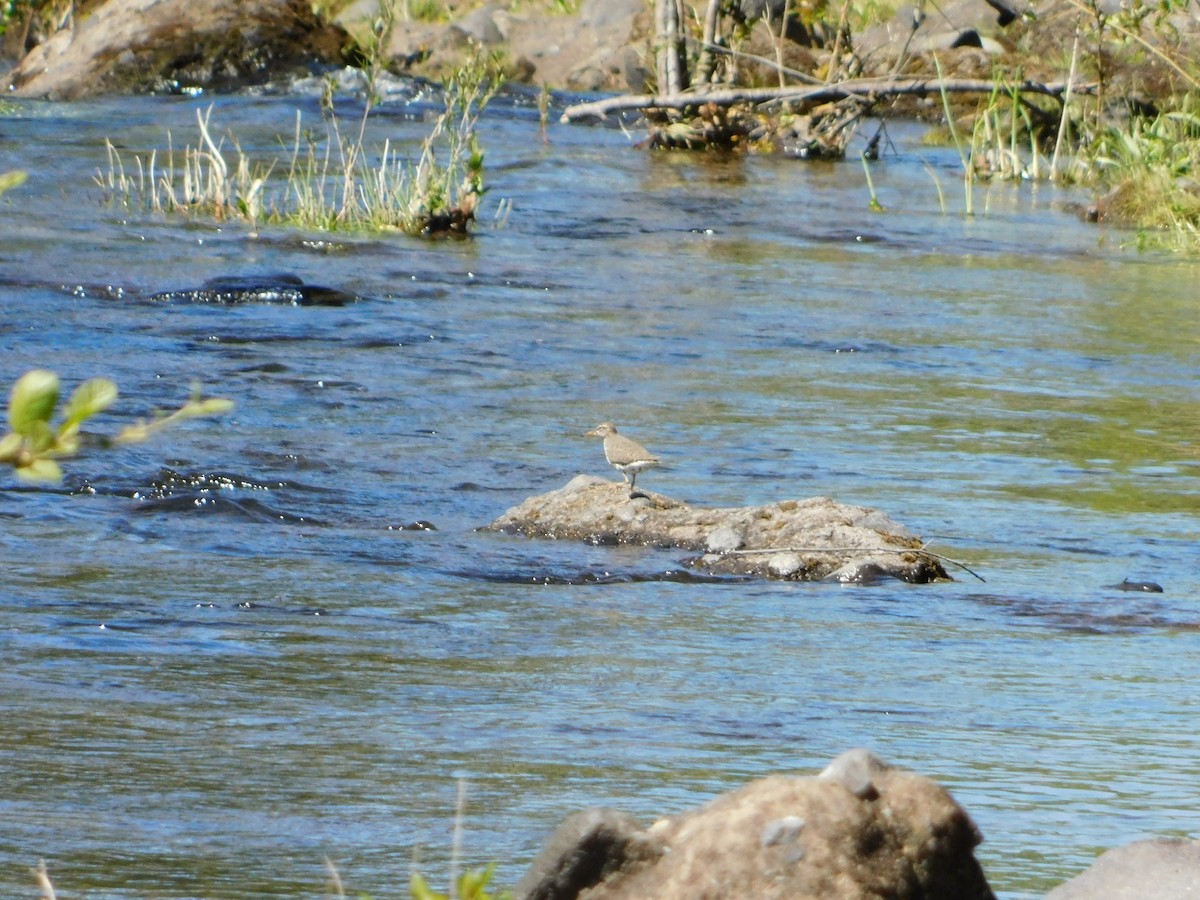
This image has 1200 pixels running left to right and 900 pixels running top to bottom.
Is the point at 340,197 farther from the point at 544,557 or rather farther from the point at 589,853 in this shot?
the point at 589,853

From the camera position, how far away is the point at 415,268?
1452 cm

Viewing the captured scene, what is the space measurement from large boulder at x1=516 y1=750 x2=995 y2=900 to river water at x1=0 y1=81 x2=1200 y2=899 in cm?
66

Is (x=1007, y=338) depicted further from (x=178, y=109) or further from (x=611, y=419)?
(x=178, y=109)

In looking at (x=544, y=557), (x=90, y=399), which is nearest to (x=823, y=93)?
(x=544, y=557)

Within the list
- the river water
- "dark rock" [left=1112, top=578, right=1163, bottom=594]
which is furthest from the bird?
"dark rock" [left=1112, top=578, right=1163, bottom=594]

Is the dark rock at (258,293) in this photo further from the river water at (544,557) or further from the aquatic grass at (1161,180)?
the aquatic grass at (1161,180)

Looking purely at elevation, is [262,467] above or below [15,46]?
below

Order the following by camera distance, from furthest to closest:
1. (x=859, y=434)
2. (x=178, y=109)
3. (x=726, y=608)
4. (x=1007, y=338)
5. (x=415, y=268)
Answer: (x=178, y=109) → (x=415, y=268) → (x=1007, y=338) → (x=859, y=434) → (x=726, y=608)

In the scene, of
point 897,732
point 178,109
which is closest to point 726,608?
point 897,732

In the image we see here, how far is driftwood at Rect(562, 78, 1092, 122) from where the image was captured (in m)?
21.3

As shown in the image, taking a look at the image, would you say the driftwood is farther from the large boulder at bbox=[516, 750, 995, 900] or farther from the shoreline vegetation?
the large boulder at bbox=[516, 750, 995, 900]

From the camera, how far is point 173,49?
27.3 meters

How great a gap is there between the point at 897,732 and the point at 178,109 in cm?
2122

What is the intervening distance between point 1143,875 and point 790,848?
60 cm
